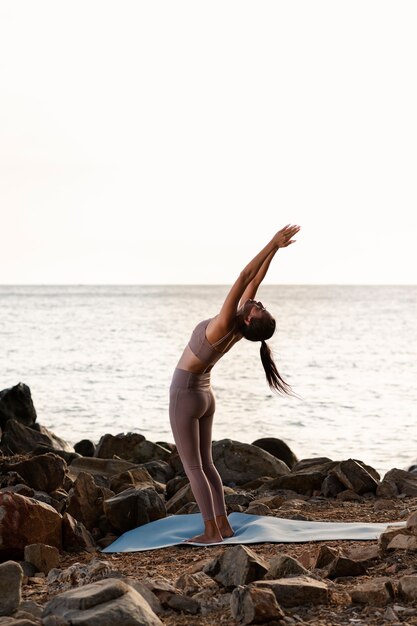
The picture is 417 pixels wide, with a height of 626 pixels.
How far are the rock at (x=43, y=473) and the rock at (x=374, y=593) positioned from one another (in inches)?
186

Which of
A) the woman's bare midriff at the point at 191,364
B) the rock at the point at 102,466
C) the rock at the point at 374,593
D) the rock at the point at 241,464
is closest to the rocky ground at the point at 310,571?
the rock at the point at 374,593

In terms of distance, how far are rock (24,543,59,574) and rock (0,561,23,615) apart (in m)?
1.36

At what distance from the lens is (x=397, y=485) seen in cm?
1038

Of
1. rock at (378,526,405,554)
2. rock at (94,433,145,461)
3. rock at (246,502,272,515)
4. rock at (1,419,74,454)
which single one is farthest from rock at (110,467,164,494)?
rock at (378,526,405,554)

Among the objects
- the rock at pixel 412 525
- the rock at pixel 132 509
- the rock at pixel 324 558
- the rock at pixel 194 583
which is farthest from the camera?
the rock at pixel 132 509

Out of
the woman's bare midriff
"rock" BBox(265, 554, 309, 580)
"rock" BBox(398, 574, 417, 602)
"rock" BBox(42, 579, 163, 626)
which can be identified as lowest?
"rock" BBox(42, 579, 163, 626)

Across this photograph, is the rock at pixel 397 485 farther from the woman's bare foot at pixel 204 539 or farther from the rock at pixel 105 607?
the rock at pixel 105 607

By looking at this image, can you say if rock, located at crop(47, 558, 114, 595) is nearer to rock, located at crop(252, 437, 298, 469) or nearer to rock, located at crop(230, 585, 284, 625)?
rock, located at crop(230, 585, 284, 625)

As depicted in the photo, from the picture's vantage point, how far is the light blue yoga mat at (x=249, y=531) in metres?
7.62

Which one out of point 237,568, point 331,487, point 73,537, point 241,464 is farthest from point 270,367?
point 241,464

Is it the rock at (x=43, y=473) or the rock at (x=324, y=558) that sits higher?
the rock at (x=324, y=558)

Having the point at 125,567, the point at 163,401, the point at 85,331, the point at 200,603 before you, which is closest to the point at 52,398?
the point at 163,401

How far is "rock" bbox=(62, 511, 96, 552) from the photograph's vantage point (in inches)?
313

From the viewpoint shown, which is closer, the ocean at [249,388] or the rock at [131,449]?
the rock at [131,449]
